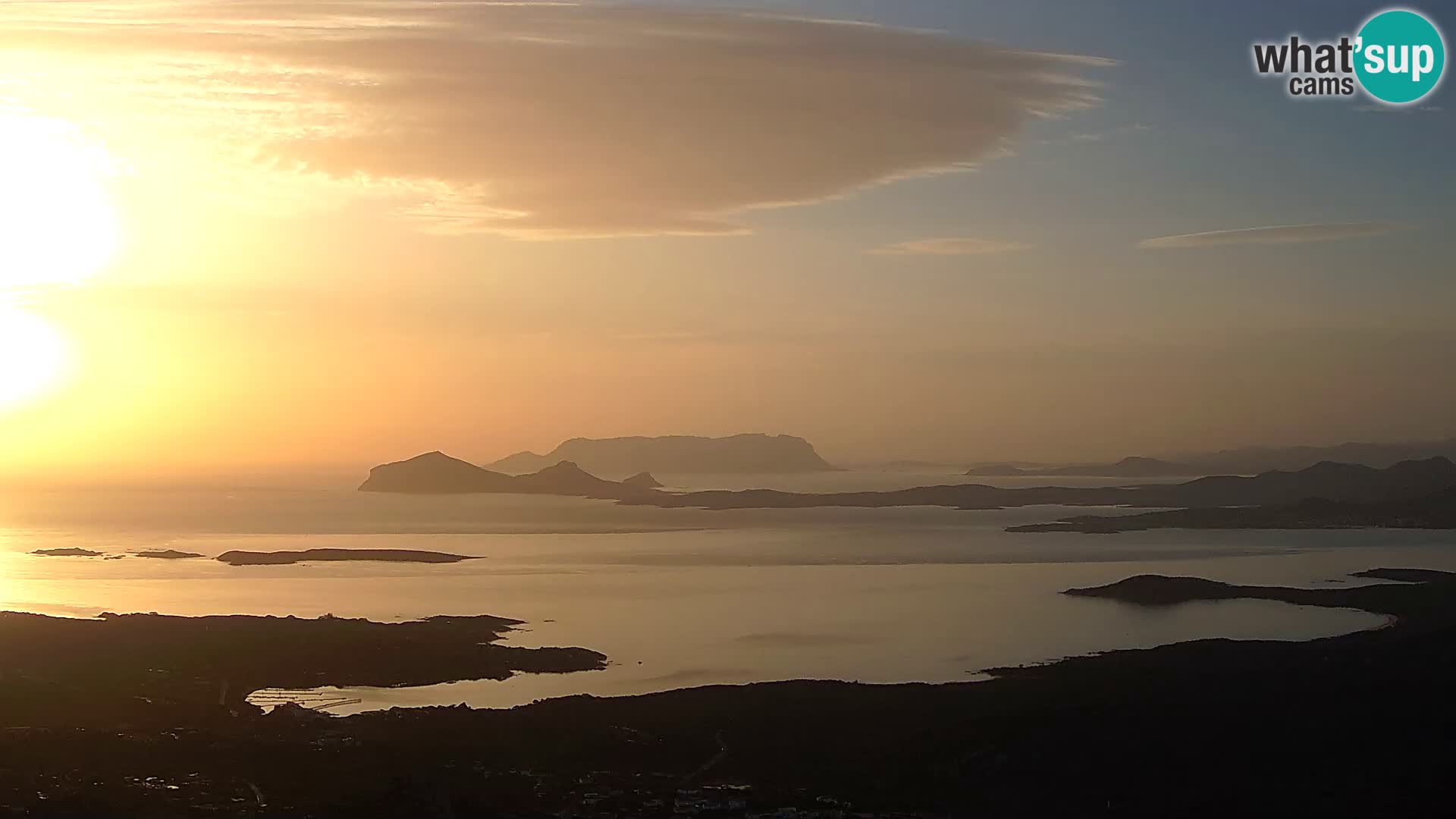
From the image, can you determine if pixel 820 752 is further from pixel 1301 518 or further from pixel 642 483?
pixel 642 483

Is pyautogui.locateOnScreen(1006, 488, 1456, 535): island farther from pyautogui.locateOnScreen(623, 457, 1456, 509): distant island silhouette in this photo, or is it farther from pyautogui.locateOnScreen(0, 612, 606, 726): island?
pyautogui.locateOnScreen(0, 612, 606, 726): island

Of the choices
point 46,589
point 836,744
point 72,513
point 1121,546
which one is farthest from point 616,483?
point 836,744

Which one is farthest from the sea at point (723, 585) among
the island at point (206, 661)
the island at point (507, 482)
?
the island at point (507, 482)

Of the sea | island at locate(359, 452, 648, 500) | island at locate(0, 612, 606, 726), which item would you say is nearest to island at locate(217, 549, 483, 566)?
the sea

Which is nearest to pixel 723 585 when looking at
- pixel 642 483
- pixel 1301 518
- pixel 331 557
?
pixel 331 557

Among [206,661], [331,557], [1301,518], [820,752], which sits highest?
[1301,518]

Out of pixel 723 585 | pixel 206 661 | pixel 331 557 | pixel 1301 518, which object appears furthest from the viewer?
pixel 1301 518
